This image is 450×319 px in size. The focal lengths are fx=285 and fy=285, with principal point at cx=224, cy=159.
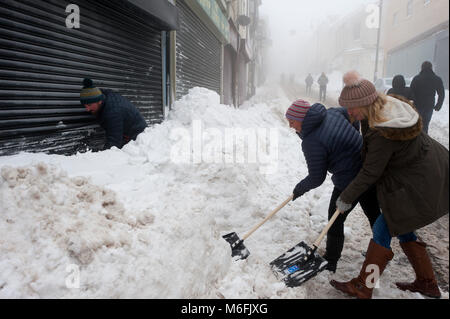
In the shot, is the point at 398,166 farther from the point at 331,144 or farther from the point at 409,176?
the point at 331,144

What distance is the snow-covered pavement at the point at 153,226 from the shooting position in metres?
1.98

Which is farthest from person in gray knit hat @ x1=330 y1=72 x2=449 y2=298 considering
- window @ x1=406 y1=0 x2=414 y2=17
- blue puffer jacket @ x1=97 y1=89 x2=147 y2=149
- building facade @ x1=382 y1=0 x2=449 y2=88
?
window @ x1=406 y1=0 x2=414 y2=17

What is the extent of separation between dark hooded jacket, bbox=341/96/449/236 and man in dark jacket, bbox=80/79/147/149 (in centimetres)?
319

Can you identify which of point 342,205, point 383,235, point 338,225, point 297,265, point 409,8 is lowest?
point 297,265

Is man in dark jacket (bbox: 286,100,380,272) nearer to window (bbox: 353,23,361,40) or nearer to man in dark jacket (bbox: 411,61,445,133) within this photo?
man in dark jacket (bbox: 411,61,445,133)

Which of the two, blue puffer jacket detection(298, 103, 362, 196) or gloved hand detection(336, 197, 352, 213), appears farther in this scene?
blue puffer jacket detection(298, 103, 362, 196)

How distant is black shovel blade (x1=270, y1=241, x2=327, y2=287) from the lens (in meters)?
2.54

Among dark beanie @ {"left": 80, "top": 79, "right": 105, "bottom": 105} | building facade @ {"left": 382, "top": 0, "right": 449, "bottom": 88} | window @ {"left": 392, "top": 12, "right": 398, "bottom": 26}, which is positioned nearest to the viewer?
dark beanie @ {"left": 80, "top": 79, "right": 105, "bottom": 105}

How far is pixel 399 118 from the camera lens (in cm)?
193

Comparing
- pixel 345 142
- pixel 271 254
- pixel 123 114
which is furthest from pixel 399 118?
pixel 123 114

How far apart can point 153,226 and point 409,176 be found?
2.10 meters

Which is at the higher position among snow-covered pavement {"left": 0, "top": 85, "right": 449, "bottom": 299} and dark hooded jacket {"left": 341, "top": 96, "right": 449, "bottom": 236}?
dark hooded jacket {"left": 341, "top": 96, "right": 449, "bottom": 236}

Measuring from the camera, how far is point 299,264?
2.66 metres

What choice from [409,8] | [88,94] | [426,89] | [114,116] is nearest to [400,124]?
[114,116]
